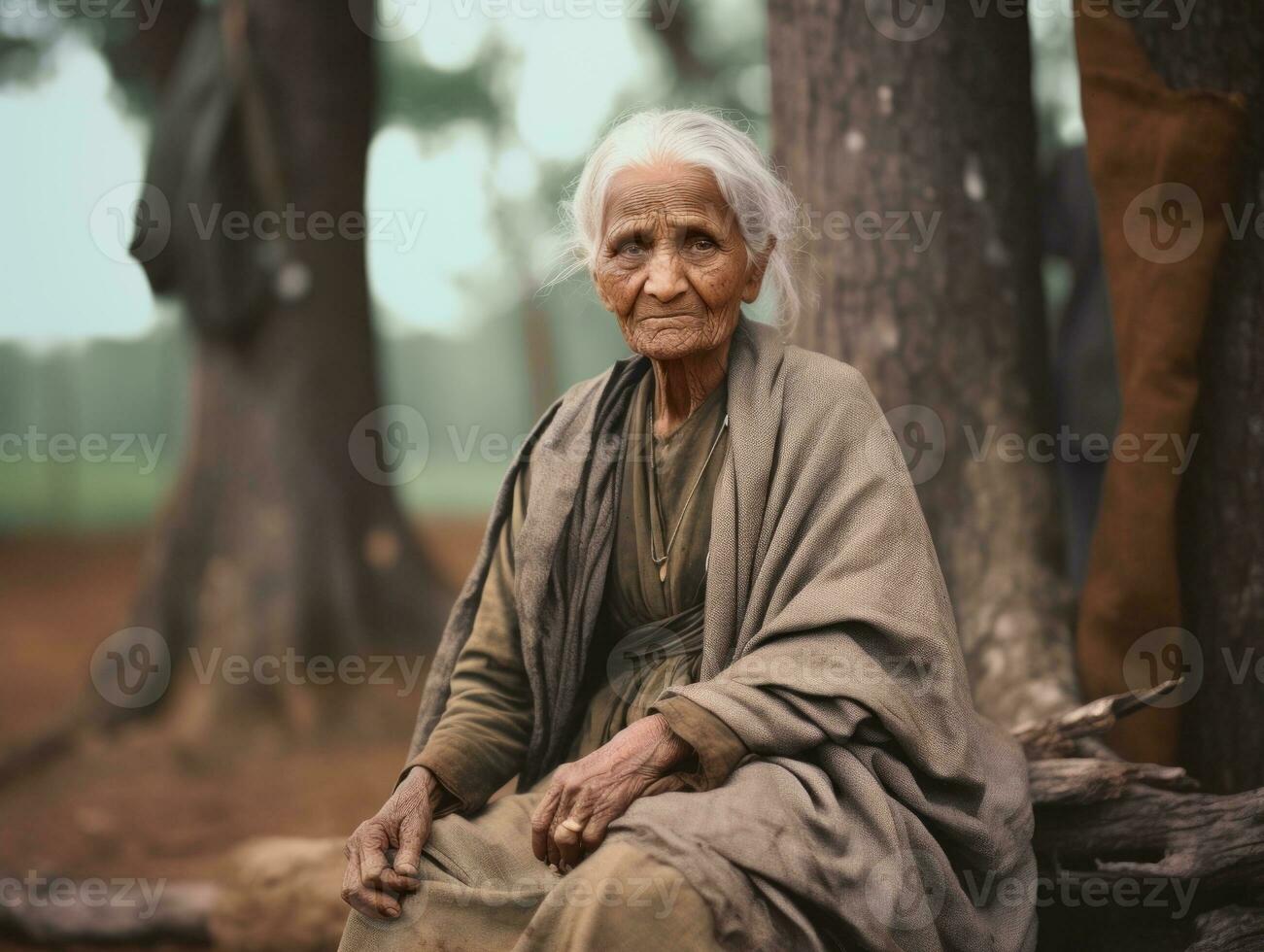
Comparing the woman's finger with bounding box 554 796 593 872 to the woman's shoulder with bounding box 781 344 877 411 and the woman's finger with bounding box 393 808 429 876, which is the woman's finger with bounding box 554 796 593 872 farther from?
the woman's shoulder with bounding box 781 344 877 411

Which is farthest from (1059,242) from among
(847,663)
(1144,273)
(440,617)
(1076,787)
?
(440,617)

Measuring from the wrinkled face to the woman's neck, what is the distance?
4.1 inches

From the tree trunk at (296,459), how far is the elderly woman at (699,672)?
388 centimetres

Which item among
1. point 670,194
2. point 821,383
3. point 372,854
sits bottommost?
point 372,854

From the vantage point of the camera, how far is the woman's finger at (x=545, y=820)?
2.47 meters

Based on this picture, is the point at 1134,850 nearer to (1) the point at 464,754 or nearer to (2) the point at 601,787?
(2) the point at 601,787

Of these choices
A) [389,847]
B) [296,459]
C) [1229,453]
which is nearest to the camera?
[389,847]

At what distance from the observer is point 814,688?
249cm

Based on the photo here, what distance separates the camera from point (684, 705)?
2.49 meters

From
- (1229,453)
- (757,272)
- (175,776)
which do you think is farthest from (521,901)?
(175,776)

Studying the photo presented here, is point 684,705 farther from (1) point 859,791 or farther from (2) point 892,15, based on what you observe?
(2) point 892,15

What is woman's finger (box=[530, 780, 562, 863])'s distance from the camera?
97.3 inches

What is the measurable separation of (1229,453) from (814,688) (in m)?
1.96

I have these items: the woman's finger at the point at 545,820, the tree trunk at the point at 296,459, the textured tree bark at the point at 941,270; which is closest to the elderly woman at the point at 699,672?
the woman's finger at the point at 545,820
